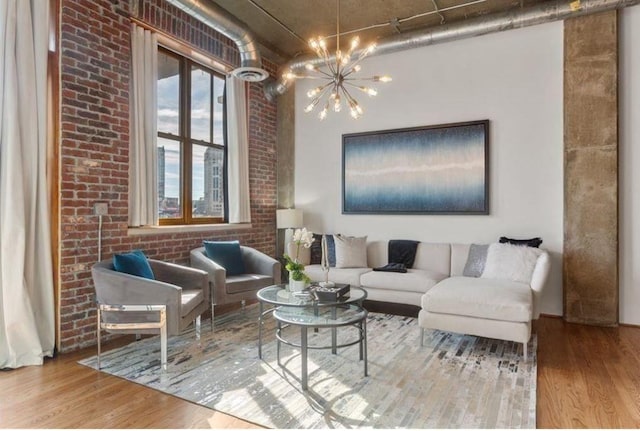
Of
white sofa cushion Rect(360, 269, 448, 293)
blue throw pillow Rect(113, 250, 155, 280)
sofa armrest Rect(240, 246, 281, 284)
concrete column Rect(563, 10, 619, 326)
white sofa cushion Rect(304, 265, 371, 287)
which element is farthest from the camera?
white sofa cushion Rect(304, 265, 371, 287)

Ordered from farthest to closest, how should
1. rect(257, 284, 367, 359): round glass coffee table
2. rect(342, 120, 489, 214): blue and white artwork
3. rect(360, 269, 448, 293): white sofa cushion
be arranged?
rect(342, 120, 489, 214): blue and white artwork < rect(360, 269, 448, 293): white sofa cushion < rect(257, 284, 367, 359): round glass coffee table

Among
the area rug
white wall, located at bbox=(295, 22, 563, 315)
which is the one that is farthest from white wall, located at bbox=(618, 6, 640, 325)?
the area rug

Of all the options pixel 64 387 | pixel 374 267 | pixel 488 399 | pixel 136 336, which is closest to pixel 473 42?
pixel 374 267

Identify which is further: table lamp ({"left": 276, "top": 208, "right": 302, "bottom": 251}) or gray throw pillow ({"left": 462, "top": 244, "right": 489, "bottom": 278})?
table lamp ({"left": 276, "top": 208, "right": 302, "bottom": 251})

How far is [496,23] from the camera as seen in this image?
4.39 meters

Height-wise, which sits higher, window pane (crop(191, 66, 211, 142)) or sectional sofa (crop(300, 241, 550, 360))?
window pane (crop(191, 66, 211, 142))

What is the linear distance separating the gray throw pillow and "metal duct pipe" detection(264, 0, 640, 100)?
248 centimetres

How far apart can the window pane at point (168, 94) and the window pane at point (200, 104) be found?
228mm

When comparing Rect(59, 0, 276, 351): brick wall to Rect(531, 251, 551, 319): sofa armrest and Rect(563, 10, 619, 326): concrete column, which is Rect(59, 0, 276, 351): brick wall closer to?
Rect(531, 251, 551, 319): sofa armrest

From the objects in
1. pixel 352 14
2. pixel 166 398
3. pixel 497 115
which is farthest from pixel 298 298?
pixel 352 14

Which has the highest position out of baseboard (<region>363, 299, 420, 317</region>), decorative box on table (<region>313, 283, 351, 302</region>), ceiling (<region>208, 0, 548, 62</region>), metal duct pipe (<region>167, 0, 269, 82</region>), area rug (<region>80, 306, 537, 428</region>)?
ceiling (<region>208, 0, 548, 62</region>)

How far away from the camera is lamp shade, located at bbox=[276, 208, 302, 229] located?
18.4 ft

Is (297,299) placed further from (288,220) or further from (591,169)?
(591,169)

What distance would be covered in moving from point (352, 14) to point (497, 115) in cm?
211
